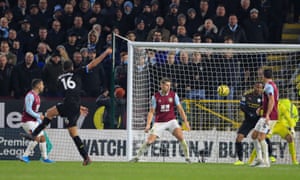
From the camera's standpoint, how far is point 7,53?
23.4 metres

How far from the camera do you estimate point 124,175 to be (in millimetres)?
15414

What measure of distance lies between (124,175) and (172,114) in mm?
5667

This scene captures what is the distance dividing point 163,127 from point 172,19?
461 cm

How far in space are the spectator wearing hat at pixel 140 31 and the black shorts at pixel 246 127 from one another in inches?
168

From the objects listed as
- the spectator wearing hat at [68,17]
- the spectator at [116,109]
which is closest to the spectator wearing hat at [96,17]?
the spectator wearing hat at [68,17]

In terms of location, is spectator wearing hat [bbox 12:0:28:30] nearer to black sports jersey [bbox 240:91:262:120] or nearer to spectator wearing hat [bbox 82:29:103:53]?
spectator wearing hat [bbox 82:29:103:53]

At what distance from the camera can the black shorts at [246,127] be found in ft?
68.6

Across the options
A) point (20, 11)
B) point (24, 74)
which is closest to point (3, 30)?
point (20, 11)

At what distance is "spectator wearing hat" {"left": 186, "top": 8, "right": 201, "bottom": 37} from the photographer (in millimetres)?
24500

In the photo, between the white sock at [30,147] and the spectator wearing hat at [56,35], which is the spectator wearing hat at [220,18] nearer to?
the spectator wearing hat at [56,35]

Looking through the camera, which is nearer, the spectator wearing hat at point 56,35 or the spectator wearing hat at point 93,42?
the spectator wearing hat at point 93,42

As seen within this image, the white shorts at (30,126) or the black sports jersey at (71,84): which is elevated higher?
the black sports jersey at (71,84)

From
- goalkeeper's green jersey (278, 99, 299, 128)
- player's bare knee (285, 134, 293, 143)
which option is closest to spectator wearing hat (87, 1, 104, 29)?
goalkeeper's green jersey (278, 99, 299, 128)

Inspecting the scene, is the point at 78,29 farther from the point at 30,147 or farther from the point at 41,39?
the point at 30,147
